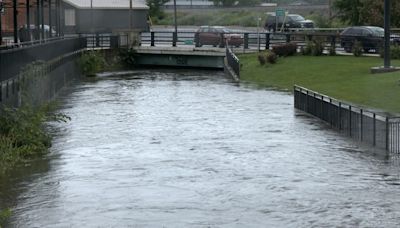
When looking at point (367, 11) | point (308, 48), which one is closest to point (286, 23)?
point (367, 11)

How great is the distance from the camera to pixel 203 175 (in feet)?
77.2

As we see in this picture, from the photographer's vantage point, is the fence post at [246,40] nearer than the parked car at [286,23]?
Yes

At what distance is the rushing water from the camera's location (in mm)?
19047

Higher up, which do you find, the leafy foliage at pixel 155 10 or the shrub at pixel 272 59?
the leafy foliage at pixel 155 10

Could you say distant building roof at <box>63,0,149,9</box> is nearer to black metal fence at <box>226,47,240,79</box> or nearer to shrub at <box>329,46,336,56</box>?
black metal fence at <box>226,47,240,79</box>

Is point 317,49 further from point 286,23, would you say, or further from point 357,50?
point 286,23

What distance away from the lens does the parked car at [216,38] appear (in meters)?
72.6

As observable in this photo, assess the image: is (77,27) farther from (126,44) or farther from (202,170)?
(202,170)

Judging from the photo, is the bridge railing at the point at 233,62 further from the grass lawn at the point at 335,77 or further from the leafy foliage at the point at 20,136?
the leafy foliage at the point at 20,136

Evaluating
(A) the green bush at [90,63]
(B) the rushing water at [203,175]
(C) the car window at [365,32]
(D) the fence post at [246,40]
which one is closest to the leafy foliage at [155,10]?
(D) the fence post at [246,40]

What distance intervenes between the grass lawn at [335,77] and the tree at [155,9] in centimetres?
6869

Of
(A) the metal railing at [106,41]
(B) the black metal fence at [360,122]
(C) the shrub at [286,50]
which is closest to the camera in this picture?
(B) the black metal fence at [360,122]

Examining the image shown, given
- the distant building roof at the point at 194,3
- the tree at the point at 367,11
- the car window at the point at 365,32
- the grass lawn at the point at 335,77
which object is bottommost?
the grass lawn at the point at 335,77

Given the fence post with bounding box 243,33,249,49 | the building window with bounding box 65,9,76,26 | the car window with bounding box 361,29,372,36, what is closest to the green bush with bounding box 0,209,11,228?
the car window with bounding box 361,29,372,36
